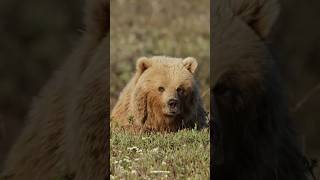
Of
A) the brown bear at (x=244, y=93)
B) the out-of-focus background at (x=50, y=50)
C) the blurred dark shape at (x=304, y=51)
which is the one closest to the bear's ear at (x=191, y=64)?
the brown bear at (x=244, y=93)

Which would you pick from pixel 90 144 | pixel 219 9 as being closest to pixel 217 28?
pixel 219 9

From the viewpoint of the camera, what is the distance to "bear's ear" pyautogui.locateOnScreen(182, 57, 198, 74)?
5703mm

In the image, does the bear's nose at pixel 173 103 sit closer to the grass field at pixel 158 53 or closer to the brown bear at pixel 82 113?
the grass field at pixel 158 53

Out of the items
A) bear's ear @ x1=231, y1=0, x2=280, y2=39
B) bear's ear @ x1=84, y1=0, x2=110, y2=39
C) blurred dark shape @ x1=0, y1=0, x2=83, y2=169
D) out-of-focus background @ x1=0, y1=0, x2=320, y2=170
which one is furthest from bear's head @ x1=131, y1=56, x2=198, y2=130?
blurred dark shape @ x1=0, y1=0, x2=83, y2=169

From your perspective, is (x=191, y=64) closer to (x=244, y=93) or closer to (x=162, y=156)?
(x=244, y=93)

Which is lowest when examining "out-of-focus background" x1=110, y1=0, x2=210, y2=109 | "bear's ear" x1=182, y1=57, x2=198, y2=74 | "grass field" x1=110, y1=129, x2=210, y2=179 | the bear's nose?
"grass field" x1=110, y1=129, x2=210, y2=179

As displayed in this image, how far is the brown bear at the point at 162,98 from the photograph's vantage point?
226 inches

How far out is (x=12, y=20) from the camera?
30.9ft

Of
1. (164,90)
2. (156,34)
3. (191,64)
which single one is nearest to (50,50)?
(156,34)

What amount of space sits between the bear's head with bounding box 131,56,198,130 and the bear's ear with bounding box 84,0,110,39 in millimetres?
268

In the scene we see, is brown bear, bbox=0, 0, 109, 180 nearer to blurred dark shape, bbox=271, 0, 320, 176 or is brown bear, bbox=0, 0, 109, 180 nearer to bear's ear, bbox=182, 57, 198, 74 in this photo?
bear's ear, bbox=182, 57, 198, 74

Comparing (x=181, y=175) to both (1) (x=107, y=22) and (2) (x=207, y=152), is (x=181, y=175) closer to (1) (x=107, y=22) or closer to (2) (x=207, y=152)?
(2) (x=207, y=152)

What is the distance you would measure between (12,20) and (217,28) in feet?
13.2

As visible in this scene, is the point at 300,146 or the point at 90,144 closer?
the point at 90,144
